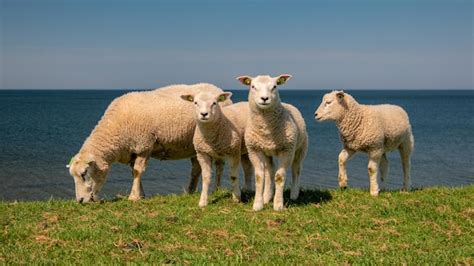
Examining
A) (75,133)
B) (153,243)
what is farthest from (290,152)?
(75,133)

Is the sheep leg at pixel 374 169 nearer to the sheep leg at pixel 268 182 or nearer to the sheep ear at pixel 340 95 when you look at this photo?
the sheep ear at pixel 340 95

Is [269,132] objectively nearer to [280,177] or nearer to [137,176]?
[280,177]

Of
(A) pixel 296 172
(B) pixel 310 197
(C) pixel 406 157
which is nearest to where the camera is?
(A) pixel 296 172

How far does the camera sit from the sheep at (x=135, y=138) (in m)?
12.5

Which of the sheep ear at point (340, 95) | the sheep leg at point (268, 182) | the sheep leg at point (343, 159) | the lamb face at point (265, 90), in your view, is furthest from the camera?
the sheep leg at point (343, 159)

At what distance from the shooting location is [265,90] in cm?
1010

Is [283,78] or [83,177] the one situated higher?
[283,78]

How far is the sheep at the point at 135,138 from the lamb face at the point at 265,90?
10.3 feet

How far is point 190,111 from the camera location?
521 inches

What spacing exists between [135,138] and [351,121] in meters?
4.59

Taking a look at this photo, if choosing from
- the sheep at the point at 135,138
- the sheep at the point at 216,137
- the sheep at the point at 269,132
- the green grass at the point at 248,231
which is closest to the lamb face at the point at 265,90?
the sheep at the point at 269,132

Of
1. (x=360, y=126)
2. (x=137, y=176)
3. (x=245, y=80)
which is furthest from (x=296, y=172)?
(x=137, y=176)

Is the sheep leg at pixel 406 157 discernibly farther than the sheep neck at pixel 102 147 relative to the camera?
Yes

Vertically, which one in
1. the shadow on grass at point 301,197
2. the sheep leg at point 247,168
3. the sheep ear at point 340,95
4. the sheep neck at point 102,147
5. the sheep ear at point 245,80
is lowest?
the shadow on grass at point 301,197
